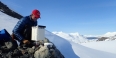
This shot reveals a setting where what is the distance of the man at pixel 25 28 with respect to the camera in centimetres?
490

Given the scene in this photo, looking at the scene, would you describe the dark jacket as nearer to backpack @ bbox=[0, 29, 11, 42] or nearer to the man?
the man

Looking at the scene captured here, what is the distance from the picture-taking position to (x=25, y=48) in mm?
5043

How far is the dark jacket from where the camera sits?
16.2 ft

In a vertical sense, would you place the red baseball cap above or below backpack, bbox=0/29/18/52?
above

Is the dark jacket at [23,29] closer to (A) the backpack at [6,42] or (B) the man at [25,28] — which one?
(B) the man at [25,28]

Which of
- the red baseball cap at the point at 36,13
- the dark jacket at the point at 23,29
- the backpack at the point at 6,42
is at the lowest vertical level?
the backpack at the point at 6,42

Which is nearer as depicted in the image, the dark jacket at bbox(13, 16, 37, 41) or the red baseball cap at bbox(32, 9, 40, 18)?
the red baseball cap at bbox(32, 9, 40, 18)

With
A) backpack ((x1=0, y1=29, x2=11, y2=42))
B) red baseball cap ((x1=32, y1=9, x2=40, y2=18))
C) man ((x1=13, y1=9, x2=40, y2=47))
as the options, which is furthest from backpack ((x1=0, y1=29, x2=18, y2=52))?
red baseball cap ((x1=32, y1=9, x2=40, y2=18))

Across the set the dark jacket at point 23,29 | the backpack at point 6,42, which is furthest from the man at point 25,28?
the backpack at point 6,42

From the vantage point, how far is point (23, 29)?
500 cm

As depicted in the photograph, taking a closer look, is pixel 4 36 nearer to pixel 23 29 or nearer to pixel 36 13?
pixel 23 29

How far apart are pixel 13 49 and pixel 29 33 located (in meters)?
0.62

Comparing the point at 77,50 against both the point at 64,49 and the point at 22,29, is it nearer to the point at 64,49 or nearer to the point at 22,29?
the point at 64,49

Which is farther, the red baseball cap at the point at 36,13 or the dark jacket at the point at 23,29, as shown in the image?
the dark jacket at the point at 23,29
